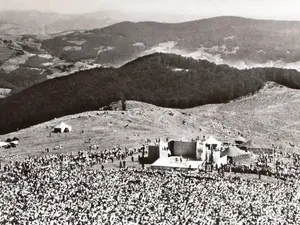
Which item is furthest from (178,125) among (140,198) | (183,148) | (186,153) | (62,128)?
(140,198)

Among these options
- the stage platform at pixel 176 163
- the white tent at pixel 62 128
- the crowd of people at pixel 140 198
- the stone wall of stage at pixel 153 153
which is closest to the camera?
the crowd of people at pixel 140 198

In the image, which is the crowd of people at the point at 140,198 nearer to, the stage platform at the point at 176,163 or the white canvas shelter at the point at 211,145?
the stage platform at the point at 176,163

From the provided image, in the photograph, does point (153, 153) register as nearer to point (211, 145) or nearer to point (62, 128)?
point (211, 145)

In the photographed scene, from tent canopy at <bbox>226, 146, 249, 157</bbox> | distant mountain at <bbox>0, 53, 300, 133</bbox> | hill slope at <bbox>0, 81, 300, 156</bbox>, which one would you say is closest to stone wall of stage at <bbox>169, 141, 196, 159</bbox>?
tent canopy at <bbox>226, 146, 249, 157</bbox>

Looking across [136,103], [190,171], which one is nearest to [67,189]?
[190,171]

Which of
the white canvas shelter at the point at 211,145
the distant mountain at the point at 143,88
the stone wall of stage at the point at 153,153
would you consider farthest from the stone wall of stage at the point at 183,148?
the distant mountain at the point at 143,88

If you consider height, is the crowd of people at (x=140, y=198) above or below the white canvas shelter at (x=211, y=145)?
above
